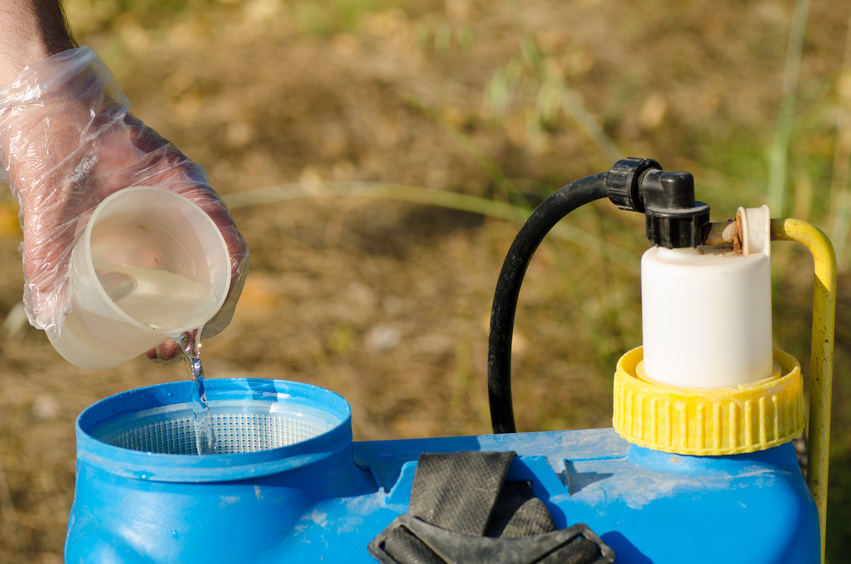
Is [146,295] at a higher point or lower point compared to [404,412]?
higher

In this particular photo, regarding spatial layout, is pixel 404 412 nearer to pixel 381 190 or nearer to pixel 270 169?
pixel 381 190

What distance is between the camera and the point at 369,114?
354 cm

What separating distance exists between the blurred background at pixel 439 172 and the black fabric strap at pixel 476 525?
37.1 inches

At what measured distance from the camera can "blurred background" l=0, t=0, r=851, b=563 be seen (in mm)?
2143

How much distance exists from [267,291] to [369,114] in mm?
1132

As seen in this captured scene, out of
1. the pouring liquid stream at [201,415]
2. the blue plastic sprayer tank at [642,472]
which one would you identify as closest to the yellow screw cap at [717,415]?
the blue plastic sprayer tank at [642,472]

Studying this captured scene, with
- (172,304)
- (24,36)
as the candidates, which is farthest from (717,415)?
(24,36)

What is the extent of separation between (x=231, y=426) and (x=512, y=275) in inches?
14.8

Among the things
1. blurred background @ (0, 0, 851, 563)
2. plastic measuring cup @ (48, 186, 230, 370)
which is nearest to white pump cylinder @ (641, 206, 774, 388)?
plastic measuring cup @ (48, 186, 230, 370)

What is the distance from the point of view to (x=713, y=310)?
0.78 m

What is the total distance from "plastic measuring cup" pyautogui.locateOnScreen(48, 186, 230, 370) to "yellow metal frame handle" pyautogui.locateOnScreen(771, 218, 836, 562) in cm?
63

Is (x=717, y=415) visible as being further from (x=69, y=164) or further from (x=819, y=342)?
(x=69, y=164)

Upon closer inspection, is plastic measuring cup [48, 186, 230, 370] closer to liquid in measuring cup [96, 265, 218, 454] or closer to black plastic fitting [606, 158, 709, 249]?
liquid in measuring cup [96, 265, 218, 454]

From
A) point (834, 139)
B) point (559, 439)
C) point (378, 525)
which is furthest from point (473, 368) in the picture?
point (834, 139)
